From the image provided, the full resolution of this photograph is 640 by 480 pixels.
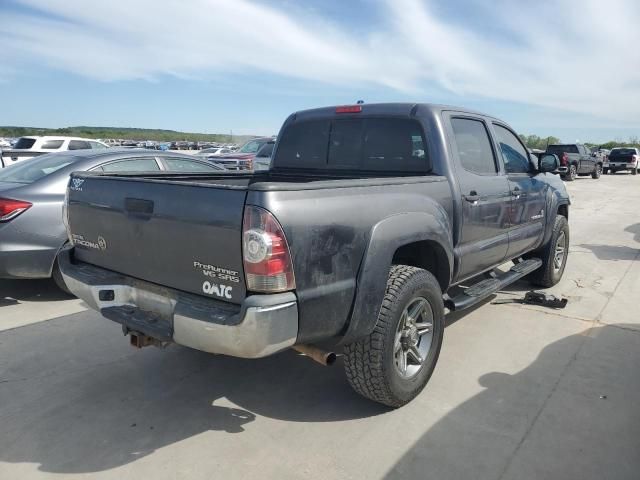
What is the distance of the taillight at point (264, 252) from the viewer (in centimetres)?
231

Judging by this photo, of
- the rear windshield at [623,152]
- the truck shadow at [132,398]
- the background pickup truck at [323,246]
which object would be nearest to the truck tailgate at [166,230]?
the background pickup truck at [323,246]

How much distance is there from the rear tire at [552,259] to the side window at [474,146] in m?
1.78

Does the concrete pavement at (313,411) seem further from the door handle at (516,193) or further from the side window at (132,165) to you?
the side window at (132,165)

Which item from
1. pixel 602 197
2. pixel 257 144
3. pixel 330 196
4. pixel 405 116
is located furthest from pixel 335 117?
pixel 602 197

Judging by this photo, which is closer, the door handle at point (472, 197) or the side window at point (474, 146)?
the door handle at point (472, 197)

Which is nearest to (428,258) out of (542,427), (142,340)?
(542,427)

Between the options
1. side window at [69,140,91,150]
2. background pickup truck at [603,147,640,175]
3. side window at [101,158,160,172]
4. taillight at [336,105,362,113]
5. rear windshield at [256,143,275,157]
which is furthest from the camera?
background pickup truck at [603,147,640,175]

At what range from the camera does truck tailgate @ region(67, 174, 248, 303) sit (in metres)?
2.41

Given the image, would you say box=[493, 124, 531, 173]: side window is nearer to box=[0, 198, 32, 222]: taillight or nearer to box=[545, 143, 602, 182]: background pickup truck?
box=[0, 198, 32, 222]: taillight

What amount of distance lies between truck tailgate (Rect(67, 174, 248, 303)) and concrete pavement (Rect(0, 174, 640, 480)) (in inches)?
36.4

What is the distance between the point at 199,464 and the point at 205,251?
115 cm

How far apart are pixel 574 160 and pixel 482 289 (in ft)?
79.8

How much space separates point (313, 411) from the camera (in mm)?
3186

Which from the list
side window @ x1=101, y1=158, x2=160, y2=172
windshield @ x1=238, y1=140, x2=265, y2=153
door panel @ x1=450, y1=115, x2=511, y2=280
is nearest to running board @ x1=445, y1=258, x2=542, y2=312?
door panel @ x1=450, y1=115, x2=511, y2=280
